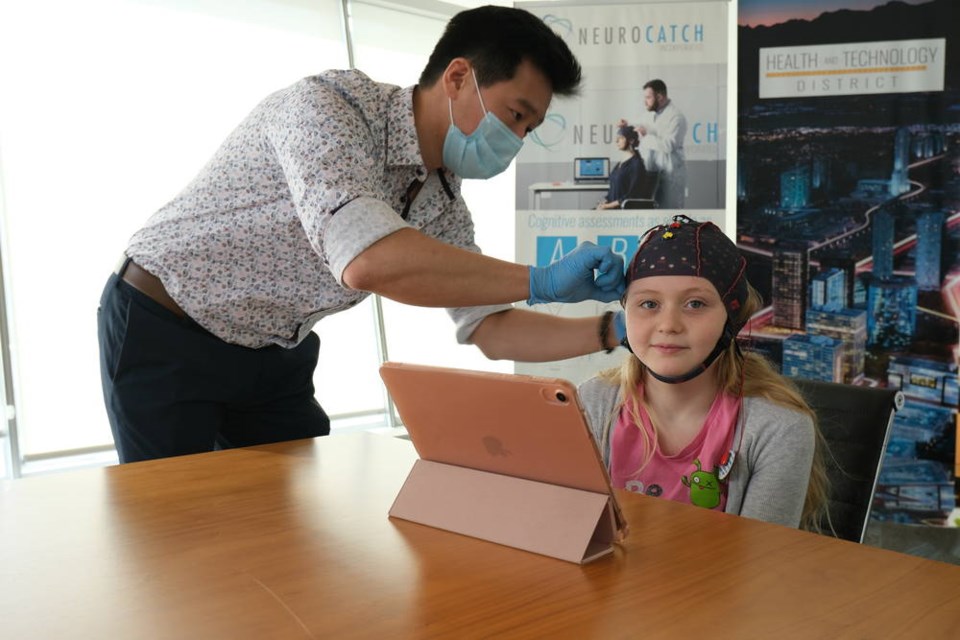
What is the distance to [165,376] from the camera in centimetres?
188

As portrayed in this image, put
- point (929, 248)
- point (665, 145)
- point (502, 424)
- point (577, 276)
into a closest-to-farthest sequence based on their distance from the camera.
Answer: point (502, 424) → point (577, 276) → point (929, 248) → point (665, 145)

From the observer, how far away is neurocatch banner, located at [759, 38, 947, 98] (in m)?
3.87

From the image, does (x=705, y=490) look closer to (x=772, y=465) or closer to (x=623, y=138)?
(x=772, y=465)

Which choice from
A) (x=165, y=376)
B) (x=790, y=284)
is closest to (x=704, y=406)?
(x=165, y=376)

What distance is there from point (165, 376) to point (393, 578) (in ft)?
3.50

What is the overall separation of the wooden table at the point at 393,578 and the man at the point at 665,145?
3042 mm

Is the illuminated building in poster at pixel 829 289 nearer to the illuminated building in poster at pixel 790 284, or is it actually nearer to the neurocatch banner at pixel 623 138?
the illuminated building in poster at pixel 790 284

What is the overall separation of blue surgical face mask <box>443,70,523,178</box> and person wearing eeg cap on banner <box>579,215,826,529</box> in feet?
1.44

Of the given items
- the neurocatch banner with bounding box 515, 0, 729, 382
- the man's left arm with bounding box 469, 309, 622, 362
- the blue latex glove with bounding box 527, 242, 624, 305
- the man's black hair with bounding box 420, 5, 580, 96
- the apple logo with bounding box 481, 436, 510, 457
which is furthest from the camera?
the neurocatch banner with bounding box 515, 0, 729, 382

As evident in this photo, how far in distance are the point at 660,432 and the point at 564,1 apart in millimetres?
3013

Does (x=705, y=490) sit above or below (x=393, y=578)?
below

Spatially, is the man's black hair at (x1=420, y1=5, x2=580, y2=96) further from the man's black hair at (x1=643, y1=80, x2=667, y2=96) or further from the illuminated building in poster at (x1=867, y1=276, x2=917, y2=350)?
the illuminated building in poster at (x1=867, y1=276, x2=917, y2=350)

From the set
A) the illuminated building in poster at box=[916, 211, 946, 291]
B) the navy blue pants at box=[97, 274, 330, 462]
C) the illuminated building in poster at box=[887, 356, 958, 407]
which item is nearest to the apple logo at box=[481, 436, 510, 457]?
the navy blue pants at box=[97, 274, 330, 462]

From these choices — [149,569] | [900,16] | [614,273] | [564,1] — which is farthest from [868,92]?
[149,569]
